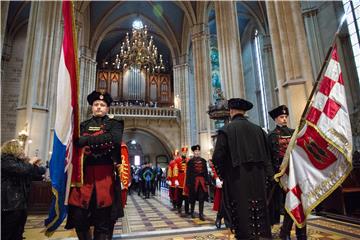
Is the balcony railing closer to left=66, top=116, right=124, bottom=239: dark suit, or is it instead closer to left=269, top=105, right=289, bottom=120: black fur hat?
left=269, top=105, right=289, bottom=120: black fur hat

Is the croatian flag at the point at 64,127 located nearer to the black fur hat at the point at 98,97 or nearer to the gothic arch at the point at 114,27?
the black fur hat at the point at 98,97

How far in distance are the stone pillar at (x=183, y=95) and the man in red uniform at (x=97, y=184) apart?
1834 centimetres

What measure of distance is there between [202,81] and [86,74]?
10.00m

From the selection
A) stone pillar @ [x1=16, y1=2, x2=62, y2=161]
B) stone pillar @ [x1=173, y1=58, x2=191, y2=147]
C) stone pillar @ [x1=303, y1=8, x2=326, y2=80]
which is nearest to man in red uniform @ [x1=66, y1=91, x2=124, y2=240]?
stone pillar @ [x1=16, y1=2, x2=62, y2=161]

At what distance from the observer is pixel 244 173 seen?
2.51 metres

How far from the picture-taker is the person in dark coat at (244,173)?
7.90 feet

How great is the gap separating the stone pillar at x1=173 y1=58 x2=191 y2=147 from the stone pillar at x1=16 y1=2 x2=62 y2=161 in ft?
39.8

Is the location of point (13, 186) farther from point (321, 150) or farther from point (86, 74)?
point (86, 74)

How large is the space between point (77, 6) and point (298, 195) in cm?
1913

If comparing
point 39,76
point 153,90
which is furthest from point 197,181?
point 153,90

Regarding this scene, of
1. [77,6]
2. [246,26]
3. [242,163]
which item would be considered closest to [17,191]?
[242,163]

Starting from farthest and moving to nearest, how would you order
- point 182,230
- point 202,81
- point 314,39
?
point 202,81 < point 314,39 < point 182,230

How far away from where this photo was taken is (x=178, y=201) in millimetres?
7230

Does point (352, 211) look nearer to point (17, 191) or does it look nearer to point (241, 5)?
point (17, 191)
